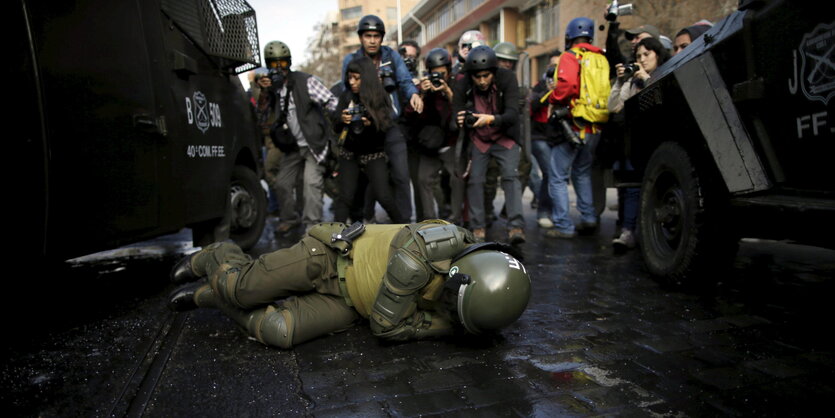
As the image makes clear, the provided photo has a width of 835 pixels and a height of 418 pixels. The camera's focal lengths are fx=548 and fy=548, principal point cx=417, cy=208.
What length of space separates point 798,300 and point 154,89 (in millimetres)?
4175

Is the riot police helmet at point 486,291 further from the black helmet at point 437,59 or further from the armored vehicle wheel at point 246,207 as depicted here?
the black helmet at point 437,59

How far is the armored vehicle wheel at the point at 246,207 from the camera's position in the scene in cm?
494

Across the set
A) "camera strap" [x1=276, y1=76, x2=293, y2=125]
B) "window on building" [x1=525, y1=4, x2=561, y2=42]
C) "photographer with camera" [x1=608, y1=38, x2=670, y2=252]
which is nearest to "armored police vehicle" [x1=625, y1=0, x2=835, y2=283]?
"photographer with camera" [x1=608, y1=38, x2=670, y2=252]

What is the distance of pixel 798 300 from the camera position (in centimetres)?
330

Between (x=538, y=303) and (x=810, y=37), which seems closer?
(x=810, y=37)

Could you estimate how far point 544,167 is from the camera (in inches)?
245

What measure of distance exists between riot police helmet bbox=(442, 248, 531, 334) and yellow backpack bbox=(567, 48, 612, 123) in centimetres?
334

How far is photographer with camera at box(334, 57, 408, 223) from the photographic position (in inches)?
197

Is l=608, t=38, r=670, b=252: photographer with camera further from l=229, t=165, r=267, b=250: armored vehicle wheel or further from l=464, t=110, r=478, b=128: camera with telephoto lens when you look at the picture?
l=229, t=165, r=267, b=250: armored vehicle wheel

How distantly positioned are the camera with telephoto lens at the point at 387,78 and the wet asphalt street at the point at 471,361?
8.74 ft

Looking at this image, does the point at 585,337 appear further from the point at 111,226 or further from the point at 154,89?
the point at 154,89

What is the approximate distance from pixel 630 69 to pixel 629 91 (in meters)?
0.20

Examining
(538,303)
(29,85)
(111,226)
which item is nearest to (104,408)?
(111,226)

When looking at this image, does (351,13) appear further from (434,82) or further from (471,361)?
(471,361)
